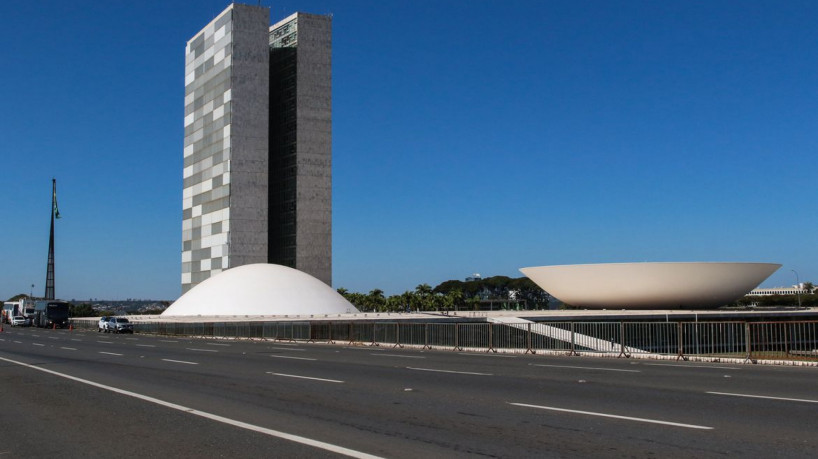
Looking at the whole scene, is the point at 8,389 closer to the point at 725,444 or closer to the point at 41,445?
the point at 41,445

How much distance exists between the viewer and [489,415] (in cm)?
1008

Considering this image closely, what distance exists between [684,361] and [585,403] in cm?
1321

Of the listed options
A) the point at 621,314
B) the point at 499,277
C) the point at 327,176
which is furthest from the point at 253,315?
the point at 499,277

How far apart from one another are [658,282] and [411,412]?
227ft

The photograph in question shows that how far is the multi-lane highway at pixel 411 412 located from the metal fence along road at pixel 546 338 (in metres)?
6.06

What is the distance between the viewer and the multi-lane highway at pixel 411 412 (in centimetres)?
788

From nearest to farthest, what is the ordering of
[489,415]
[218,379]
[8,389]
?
1. [489,415]
2. [8,389]
3. [218,379]

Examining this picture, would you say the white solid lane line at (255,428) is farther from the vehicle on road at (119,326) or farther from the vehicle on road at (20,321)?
the vehicle on road at (20,321)

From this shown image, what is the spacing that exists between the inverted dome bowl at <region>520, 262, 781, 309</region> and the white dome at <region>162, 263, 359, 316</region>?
26.4 metres

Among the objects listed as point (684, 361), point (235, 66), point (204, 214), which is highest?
point (235, 66)

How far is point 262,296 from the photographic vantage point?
78.6m

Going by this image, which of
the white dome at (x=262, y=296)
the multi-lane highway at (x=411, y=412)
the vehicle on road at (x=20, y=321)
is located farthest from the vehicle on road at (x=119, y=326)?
the multi-lane highway at (x=411, y=412)

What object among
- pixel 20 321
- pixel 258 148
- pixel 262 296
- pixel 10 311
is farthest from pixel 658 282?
pixel 10 311

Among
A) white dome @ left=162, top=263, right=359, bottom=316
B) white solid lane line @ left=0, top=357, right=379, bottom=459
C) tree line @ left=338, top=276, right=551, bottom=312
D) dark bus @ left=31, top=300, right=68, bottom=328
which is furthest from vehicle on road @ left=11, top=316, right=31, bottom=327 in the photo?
white solid lane line @ left=0, top=357, right=379, bottom=459
